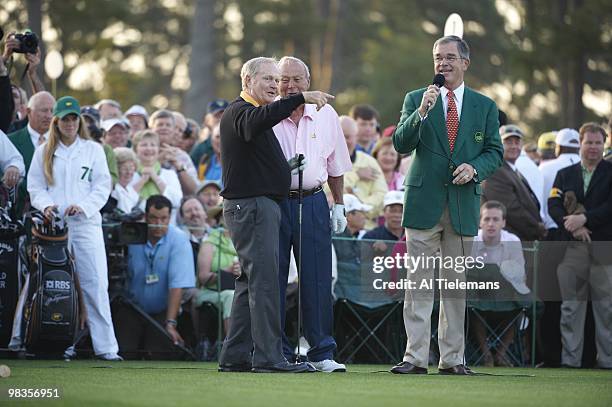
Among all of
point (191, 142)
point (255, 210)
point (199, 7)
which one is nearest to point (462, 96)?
point (255, 210)

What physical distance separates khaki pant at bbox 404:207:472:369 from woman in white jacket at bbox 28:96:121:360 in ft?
10.5

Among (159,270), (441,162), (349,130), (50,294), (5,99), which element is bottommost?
(50,294)

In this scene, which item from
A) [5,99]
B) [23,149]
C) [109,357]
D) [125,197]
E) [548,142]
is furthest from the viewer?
[548,142]

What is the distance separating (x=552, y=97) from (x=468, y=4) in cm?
422

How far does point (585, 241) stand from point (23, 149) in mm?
5555

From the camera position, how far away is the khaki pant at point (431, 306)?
10734mm

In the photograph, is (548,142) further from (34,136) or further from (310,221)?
(310,221)

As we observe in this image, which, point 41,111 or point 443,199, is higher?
point 41,111

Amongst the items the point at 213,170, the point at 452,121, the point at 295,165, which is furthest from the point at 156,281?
the point at 452,121

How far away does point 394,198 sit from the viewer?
1452cm

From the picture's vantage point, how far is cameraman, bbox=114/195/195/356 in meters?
13.7

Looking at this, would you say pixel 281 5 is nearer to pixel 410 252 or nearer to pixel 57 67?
pixel 57 67

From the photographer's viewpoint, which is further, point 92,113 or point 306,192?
point 92,113

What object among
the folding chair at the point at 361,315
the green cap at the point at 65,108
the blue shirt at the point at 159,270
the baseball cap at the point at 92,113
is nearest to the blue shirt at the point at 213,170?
the baseball cap at the point at 92,113
